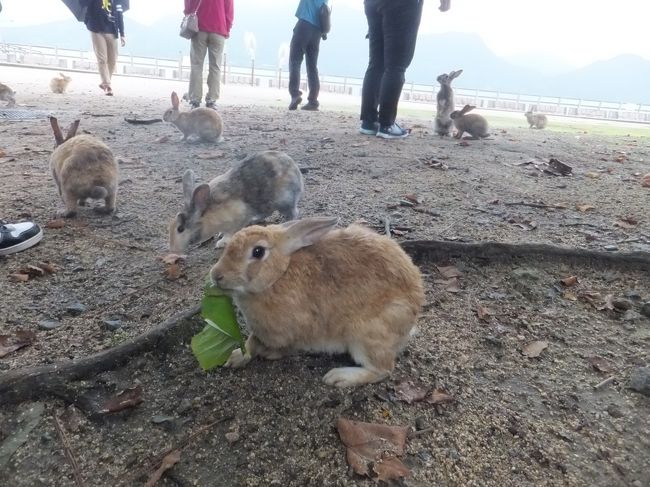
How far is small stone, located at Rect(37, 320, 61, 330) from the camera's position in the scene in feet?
7.86

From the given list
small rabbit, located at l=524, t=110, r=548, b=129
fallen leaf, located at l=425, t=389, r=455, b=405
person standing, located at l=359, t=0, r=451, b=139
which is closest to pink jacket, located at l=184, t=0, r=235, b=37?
person standing, located at l=359, t=0, r=451, b=139

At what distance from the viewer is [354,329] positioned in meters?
2.14

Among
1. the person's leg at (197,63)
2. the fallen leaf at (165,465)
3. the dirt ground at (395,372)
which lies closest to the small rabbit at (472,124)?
the dirt ground at (395,372)

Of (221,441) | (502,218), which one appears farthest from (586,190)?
(221,441)

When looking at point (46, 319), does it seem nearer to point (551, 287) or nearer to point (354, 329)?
point (354, 329)

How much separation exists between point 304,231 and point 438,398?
0.94m

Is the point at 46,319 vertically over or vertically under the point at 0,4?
under

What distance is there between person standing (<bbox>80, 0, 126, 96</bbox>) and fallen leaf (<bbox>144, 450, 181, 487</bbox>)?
10749 millimetres

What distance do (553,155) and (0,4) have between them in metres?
7.06

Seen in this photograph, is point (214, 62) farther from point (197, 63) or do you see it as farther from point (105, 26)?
point (105, 26)

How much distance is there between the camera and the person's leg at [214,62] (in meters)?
9.25

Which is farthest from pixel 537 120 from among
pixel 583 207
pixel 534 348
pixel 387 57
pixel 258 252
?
pixel 258 252

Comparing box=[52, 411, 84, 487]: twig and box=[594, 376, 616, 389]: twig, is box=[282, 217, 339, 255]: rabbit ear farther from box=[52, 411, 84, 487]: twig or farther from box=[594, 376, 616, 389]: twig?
box=[594, 376, 616, 389]: twig

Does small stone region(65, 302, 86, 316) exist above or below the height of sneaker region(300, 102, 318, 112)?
below
